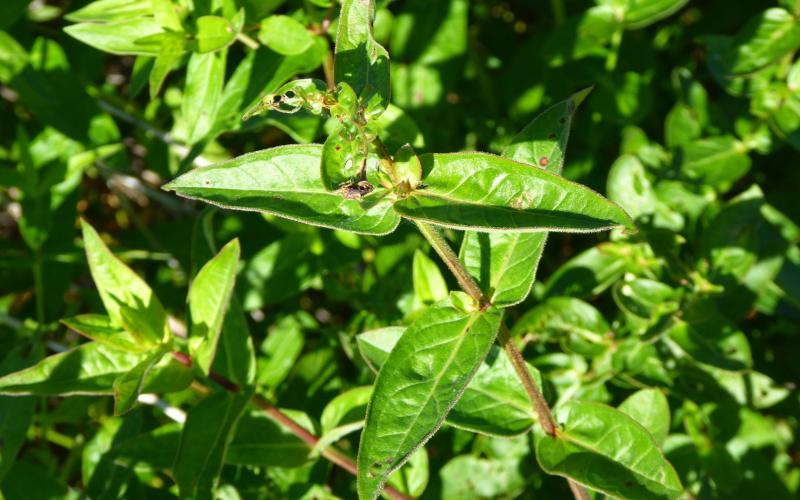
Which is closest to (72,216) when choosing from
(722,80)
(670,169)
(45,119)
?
(45,119)

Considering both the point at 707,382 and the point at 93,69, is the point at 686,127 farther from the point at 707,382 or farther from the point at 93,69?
the point at 93,69

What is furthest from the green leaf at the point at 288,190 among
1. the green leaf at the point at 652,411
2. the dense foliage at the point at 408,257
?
the green leaf at the point at 652,411

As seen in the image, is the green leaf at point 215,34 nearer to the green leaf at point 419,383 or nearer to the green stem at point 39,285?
the green leaf at point 419,383

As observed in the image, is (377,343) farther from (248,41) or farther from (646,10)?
(646,10)

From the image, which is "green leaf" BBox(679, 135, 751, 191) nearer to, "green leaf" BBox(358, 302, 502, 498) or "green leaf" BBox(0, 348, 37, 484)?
"green leaf" BBox(358, 302, 502, 498)

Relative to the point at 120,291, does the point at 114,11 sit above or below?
above

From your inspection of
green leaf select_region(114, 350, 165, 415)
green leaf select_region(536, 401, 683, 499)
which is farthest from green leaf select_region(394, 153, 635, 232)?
green leaf select_region(114, 350, 165, 415)

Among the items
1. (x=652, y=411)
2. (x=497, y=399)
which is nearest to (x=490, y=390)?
(x=497, y=399)

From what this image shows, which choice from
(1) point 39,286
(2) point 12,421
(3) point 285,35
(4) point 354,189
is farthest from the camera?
(1) point 39,286
